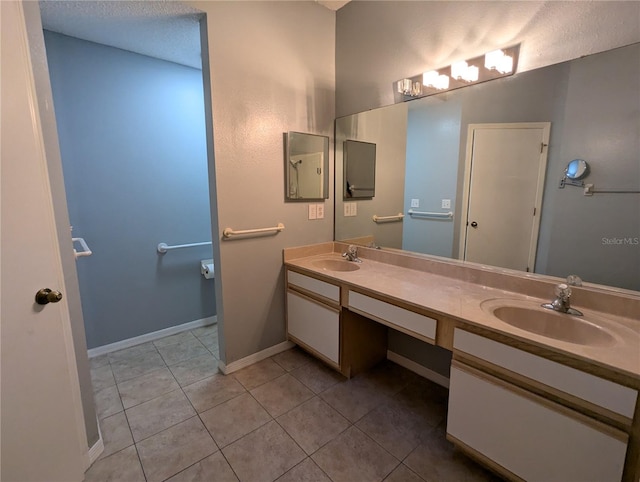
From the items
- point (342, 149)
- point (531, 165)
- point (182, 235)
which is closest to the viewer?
point (531, 165)

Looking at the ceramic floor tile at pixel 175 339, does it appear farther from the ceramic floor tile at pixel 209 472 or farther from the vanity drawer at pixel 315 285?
the ceramic floor tile at pixel 209 472

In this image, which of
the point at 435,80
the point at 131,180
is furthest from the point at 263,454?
the point at 435,80

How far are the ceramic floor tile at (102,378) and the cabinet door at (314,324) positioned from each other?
1293mm

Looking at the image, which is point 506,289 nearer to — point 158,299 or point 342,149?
point 342,149

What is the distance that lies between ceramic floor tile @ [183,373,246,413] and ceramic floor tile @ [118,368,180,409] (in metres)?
0.15

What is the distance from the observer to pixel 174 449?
58.4 inches

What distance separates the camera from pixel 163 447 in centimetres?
150

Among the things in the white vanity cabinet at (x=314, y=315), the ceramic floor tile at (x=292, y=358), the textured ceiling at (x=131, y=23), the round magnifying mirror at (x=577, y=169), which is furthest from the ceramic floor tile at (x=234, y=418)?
the textured ceiling at (x=131, y=23)

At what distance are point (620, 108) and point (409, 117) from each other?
1.03 metres

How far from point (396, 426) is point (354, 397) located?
0.32 metres

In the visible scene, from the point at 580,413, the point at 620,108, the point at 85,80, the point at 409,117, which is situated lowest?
the point at 580,413

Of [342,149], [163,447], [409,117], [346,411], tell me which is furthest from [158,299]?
[409,117]

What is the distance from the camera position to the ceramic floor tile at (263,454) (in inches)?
53.8

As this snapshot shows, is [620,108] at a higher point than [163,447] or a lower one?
higher
